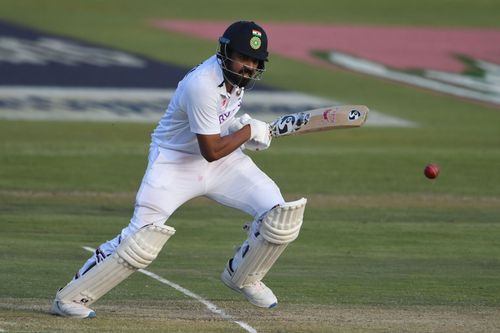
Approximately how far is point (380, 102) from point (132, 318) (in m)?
18.3

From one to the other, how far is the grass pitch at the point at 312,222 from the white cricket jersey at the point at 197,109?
1.14 m

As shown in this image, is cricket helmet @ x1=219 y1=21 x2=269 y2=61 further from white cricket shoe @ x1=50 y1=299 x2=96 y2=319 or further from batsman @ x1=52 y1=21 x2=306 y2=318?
white cricket shoe @ x1=50 y1=299 x2=96 y2=319

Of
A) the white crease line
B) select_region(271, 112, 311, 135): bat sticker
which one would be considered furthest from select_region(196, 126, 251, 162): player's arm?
the white crease line

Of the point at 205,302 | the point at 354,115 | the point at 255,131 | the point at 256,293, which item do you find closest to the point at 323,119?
the point at 354,115

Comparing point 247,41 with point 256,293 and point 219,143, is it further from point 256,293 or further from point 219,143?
point 256,293

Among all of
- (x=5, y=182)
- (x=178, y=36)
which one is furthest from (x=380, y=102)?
(x=5, y=182)

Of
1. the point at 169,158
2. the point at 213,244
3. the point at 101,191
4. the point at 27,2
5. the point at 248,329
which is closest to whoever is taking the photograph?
the point at 248,329

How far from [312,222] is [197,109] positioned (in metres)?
6.48

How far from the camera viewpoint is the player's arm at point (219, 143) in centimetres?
719

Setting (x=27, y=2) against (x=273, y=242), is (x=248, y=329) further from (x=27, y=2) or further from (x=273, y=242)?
(x=27, y=2)

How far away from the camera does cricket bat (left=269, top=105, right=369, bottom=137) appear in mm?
7832

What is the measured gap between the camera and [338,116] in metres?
7.89

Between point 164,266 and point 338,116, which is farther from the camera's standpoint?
point 164,266

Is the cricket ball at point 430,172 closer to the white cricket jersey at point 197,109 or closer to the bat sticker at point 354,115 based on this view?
the bat sticker at point 354,115
